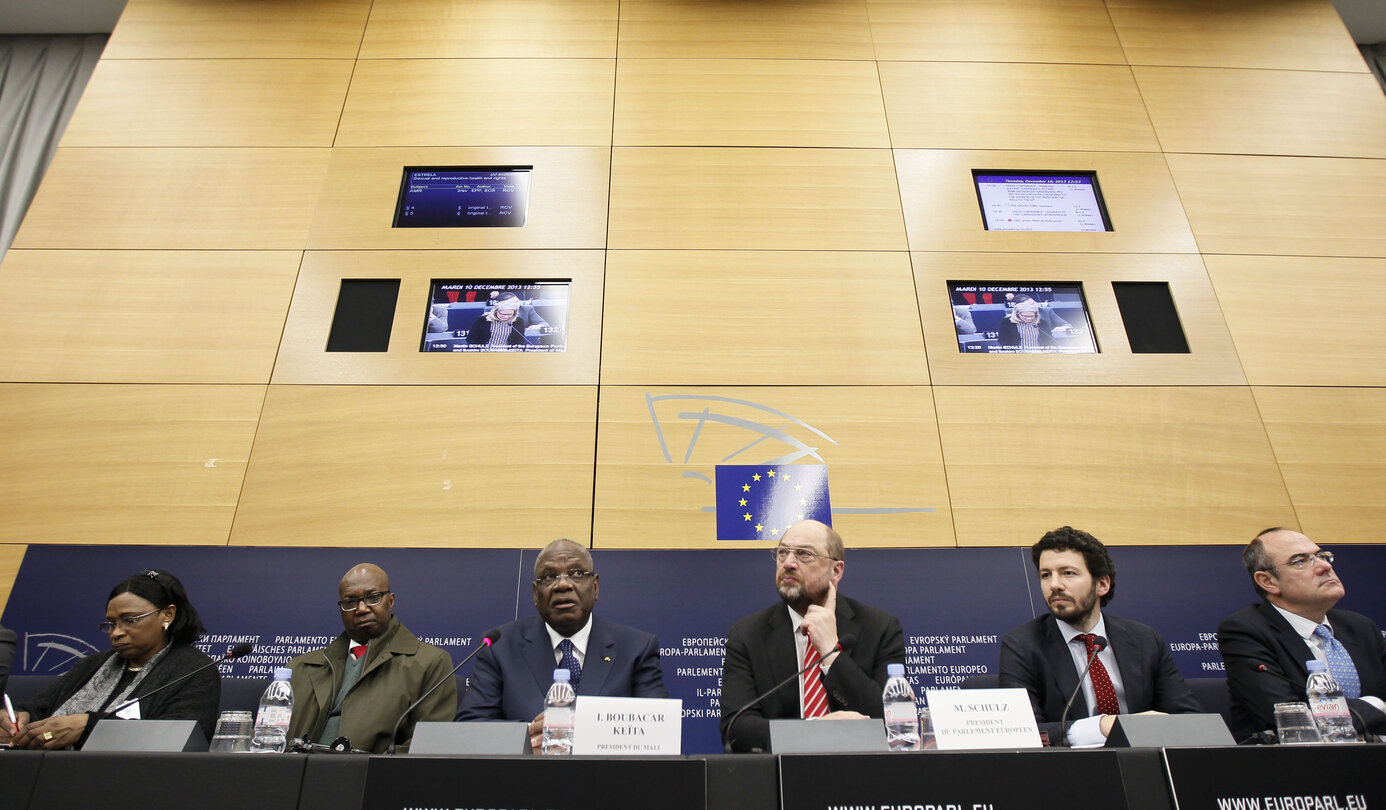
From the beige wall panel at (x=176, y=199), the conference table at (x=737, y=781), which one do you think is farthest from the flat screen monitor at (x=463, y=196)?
the conference table at (x=737, y=781)

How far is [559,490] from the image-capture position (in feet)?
11.5

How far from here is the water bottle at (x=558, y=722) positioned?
1637 millimetres

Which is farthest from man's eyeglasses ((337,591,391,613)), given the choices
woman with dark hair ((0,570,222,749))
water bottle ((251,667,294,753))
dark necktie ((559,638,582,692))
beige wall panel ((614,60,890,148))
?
beige wall panel ((614,60,890,148))

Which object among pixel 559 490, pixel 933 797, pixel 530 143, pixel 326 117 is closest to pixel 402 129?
pixel 326 117

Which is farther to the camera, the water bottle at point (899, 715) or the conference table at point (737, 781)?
the water bottle at point (899, 715)

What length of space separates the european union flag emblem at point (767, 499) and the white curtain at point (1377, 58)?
197 inches

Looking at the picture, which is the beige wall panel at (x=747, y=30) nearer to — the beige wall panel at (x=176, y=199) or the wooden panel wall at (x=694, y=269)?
the wooden panel wall at (x=694, y=269)

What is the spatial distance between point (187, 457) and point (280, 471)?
422 millimetres

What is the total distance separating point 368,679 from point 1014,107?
4304mm

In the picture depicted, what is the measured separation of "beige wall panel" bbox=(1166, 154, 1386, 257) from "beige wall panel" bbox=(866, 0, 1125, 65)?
94cm

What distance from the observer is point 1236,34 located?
16.2 ft

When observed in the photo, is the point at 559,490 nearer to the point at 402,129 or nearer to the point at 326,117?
the point at 402,129

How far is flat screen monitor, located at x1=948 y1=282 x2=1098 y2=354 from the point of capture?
3.91 metres

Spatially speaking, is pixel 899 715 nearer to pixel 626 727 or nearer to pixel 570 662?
pixel 626 727
